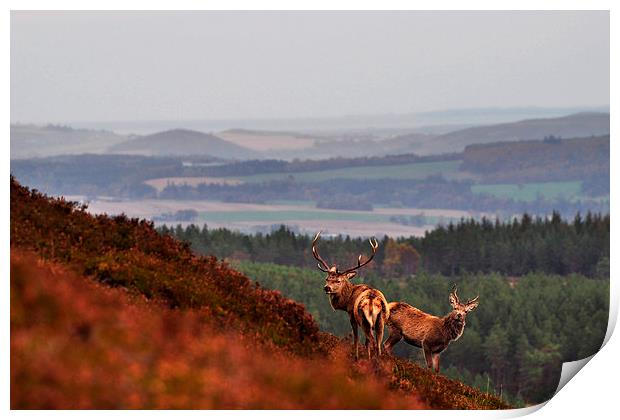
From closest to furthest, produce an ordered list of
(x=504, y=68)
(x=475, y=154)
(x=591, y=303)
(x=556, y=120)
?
1. (x=504, y=68)
2. (x=556, y=120)
3. (x=475, y=154)
4. (x=591, y=303)

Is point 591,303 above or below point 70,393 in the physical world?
below

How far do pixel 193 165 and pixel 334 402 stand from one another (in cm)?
1967

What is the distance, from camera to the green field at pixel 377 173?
40.1 meters

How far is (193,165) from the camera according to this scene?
34812mm

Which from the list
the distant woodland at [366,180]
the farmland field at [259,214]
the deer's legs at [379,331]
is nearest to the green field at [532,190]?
the distant woodland at [366,180]

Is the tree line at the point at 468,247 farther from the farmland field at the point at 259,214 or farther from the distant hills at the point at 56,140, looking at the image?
the distant hills at the point at 56,140

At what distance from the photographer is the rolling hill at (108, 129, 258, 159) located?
33.7 meters

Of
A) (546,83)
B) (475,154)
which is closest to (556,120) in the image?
(475,154)

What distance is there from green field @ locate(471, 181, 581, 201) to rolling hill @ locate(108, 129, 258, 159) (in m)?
18.0

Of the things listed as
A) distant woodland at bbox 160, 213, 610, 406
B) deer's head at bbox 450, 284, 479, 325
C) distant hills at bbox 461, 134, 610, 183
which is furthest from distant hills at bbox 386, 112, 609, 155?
deer's head at bbox 450, 284, 479, 325

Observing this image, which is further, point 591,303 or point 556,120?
point 591,303

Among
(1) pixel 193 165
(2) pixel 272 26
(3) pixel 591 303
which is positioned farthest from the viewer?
(3) pixel 591 303

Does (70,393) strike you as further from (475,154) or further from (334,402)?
(475,154)

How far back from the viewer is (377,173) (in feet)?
147
